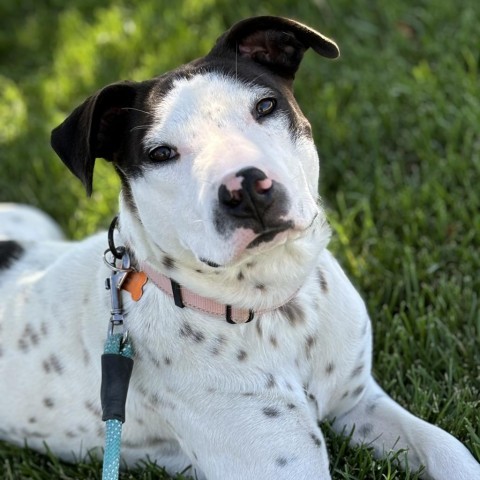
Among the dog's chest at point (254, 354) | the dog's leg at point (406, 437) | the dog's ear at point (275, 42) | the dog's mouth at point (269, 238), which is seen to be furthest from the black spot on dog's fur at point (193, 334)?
A: the dog's ear at point (275, 42)

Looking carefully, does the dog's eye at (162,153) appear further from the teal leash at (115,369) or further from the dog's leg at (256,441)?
the dog's leg at (256,441)

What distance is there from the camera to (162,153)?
10.2 ft

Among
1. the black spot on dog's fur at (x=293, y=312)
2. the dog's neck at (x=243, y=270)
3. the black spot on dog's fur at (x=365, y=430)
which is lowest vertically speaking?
the black spot on dog's fur at (x=365, y=430)

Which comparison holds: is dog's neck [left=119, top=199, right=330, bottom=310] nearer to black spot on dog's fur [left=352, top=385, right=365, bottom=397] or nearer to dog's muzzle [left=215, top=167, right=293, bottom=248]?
dog's muzzle [left=215, top=167, right=293, bottom=248]

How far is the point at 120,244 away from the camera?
361 centimetres

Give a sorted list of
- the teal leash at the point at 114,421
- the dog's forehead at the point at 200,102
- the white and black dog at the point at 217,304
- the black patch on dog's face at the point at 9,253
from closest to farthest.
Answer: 1. the white and black dog at the point at 217,304
2. the dog's forehead at the point at 200,102
3. the teal leash at the point at 114,421
4. the black patch on dog's face at the point at 9,253

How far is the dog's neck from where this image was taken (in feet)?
10.7

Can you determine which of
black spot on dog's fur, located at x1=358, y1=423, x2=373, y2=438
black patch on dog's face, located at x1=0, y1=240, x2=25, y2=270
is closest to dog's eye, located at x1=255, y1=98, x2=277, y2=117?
black spot on dog's fur, located at x1=358, y1=423, x2=373, y2=438

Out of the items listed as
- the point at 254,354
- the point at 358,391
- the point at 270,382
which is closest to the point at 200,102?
the point at 254,354

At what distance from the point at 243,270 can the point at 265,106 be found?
2.07ft

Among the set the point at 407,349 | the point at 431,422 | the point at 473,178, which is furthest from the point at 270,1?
the point at 431,422

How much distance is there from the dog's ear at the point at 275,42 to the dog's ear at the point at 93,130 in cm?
45

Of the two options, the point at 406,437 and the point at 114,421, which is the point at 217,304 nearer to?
the point at 114,421

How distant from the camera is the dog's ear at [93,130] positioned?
3.16 m
